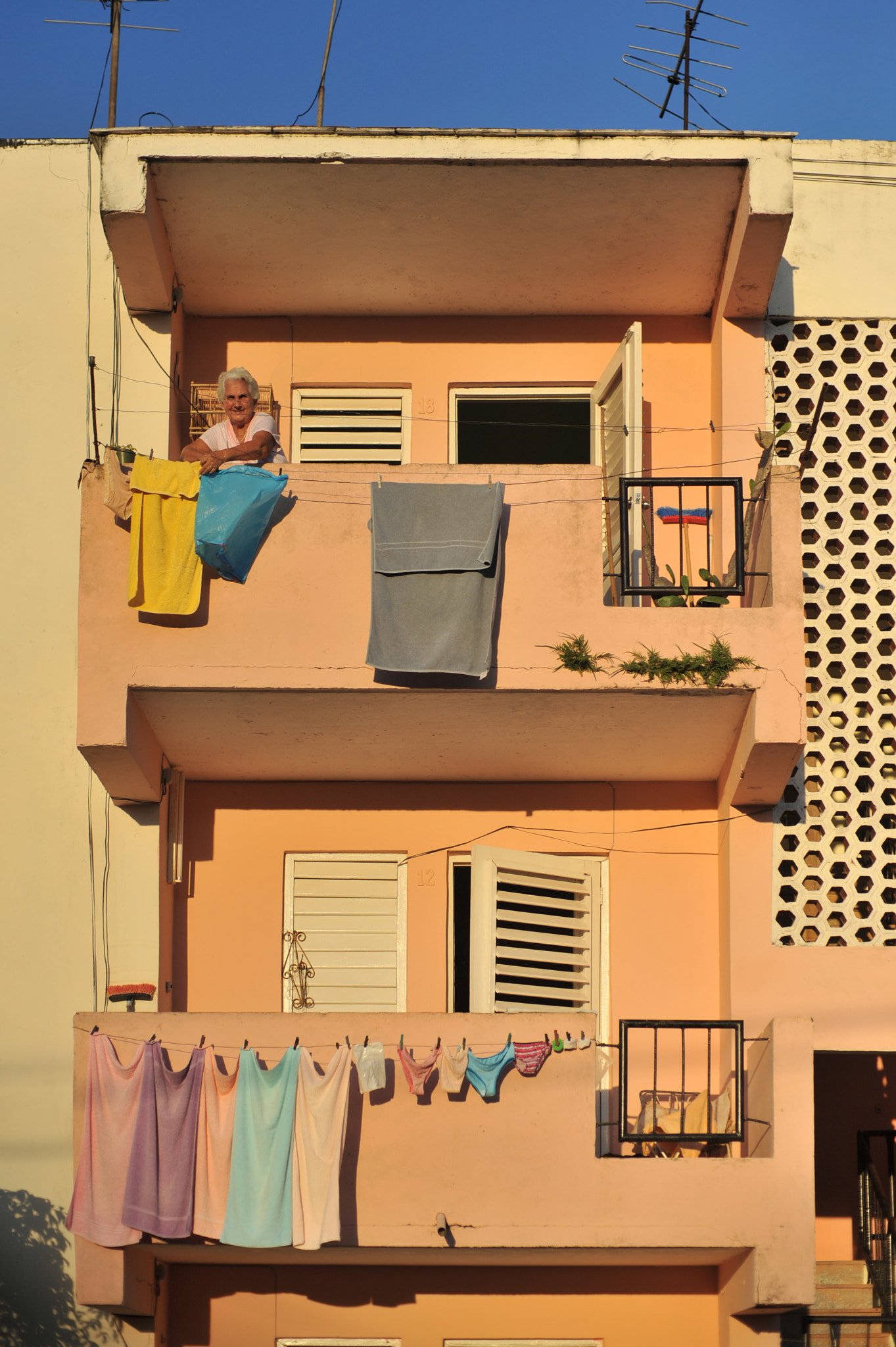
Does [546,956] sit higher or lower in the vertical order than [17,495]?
lower

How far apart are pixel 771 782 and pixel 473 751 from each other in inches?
82.8

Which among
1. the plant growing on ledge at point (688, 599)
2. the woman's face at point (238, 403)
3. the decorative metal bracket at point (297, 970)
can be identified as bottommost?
the decorative metal bracket at point (297, 970)

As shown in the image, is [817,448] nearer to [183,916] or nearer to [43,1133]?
[183,916]

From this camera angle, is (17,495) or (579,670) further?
(17,495)

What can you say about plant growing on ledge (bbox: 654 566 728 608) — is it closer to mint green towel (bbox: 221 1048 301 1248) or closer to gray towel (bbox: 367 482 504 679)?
gray towel (bbox: 367 482 504 679)

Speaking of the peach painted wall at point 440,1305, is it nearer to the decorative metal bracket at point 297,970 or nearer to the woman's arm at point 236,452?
the decorative metal bracket at point 297,970

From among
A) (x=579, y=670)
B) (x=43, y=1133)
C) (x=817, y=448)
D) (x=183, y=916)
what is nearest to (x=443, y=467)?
(x=579, y=670)

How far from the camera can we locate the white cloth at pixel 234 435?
442 inches

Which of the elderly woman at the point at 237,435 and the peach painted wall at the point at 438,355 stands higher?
the peach painted wall at the point at 438,355

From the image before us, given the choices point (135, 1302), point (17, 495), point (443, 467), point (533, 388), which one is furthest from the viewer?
point (533, 388)

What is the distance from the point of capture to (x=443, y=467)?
429 inches

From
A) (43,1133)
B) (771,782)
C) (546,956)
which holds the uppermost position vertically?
(771,782)

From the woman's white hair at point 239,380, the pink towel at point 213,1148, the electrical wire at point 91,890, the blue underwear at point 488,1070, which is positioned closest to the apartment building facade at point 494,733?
the electrical wire at point 91,890

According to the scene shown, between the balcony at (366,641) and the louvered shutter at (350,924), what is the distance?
139 cm
